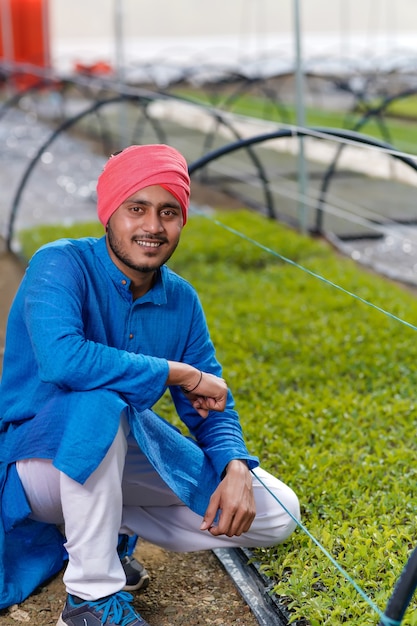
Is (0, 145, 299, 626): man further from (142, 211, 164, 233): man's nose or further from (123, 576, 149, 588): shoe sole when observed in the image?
(123, 576, 149, 588): shoe sole

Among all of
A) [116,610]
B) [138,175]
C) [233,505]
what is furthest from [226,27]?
[116,610]

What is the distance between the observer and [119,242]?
6.85 ft

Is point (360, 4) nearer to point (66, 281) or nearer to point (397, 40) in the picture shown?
point (397, 40)

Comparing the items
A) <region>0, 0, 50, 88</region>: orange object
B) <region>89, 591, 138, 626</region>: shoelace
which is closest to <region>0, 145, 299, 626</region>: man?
<region>89, 591, 138, 626</region>: shoelace

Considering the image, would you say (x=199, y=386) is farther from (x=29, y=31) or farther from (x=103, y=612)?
(x=29, y=31)

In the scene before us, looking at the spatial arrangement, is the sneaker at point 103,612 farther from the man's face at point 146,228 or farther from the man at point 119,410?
the man's face at point 146,228

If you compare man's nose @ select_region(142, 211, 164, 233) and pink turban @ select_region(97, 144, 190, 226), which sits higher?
pink turban @ select_region(97, 144, 190, 226)

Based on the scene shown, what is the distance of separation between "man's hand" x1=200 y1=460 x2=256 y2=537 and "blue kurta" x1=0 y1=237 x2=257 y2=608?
0.19 feet

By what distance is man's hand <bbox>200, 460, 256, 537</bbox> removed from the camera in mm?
2062

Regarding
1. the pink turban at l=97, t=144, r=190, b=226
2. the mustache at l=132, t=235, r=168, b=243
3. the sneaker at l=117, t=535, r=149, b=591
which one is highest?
the pink turban at l=97, t=144, r=190, b=226

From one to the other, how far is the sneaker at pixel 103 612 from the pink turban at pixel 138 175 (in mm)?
839

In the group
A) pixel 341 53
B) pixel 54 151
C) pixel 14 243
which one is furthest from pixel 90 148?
pixel 341 53

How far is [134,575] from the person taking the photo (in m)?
2.31

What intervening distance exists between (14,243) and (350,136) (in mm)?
2874
